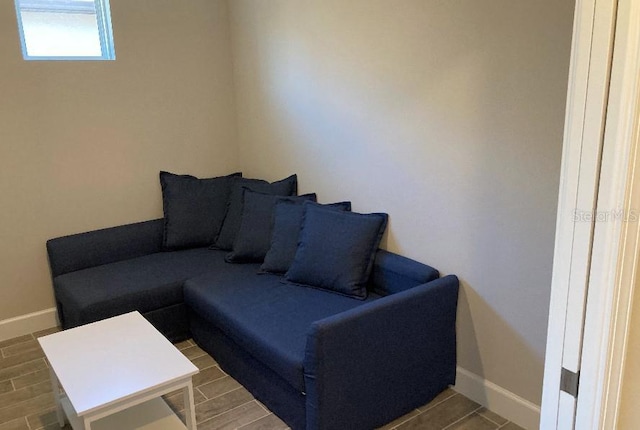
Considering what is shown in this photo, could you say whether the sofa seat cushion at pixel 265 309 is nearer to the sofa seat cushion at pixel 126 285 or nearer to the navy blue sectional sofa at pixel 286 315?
the navy blue sectional sofa at pixel 286 315

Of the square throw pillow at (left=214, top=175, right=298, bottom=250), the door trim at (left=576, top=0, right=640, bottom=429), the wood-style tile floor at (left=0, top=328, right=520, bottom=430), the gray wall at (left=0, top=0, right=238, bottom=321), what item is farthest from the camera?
the square throw pillow at (left=214, top=175, right=298, bottom=250)

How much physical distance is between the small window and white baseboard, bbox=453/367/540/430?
2.95 meters

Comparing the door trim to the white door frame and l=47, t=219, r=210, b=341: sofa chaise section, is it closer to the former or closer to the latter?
the white door frame

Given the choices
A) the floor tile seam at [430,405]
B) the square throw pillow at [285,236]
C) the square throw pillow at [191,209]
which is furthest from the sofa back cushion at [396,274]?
the square throw pillow at [191,209]

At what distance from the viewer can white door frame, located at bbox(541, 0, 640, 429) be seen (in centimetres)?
90

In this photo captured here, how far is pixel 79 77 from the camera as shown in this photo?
3.41 m

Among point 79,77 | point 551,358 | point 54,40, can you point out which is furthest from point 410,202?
point 54,40

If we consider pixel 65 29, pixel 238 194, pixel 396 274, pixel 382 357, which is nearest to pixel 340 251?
pixel 396 274

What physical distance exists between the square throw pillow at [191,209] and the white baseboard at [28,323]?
87 cm

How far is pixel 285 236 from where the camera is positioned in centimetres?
315

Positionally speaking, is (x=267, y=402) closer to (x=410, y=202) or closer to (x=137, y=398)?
(x=137, y=398)

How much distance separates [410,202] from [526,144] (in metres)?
0.71

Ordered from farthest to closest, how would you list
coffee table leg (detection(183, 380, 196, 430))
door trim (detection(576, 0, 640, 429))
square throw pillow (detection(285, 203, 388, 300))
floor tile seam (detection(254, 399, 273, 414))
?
square throw pillow (detection(285, 203, 388, 300)), floor tile seam (detection(254, 399, 273, 414)), coffee table leg (detection(183, 380, 196, 430)), door trim (detection(576, 0, 640, 429))

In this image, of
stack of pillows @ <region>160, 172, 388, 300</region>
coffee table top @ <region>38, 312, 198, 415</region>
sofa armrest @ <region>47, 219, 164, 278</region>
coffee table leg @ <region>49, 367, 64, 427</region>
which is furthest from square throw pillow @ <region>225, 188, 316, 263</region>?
coffee table leg @ <region>49, 367, 64, 427</region>
